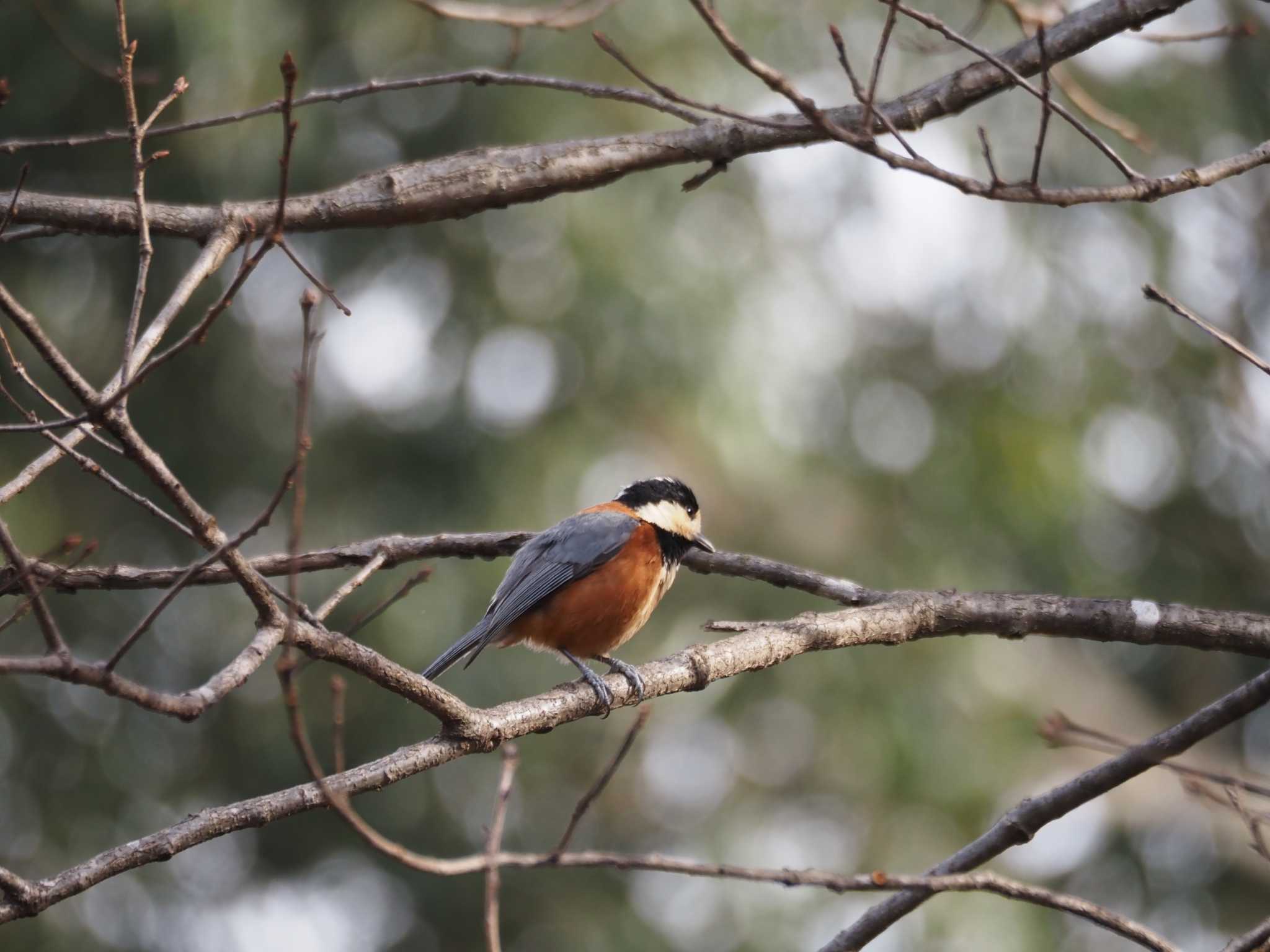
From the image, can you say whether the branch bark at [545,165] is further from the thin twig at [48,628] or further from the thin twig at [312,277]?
the thin twig at [48,628]

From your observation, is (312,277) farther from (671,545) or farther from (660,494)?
(660,494)

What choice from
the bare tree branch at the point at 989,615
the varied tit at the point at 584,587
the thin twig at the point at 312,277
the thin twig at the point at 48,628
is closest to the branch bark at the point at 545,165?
the thin twig at the point at 312,277

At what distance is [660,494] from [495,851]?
3367 millimetres

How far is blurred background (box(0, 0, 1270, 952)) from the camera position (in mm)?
10305

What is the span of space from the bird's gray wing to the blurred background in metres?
4.50

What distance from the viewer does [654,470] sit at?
1062 cm

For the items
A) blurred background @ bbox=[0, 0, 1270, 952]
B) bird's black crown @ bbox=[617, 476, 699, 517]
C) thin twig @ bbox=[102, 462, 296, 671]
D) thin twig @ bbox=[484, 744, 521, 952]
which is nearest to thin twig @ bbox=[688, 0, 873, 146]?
thin twig @ bbox=[102, 462, 296, 671]

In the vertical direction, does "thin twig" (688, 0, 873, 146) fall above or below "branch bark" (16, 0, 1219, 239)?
below

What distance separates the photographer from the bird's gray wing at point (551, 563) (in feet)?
16.1

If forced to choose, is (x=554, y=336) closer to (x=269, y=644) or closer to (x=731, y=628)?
(x=731, y=628)

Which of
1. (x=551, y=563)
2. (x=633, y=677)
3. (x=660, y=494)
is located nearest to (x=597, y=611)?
(x=551, y=563)

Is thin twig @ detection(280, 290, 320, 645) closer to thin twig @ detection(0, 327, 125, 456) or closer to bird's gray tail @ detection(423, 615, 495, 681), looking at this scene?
thin twig @ detection(0, 327, 125, 456)

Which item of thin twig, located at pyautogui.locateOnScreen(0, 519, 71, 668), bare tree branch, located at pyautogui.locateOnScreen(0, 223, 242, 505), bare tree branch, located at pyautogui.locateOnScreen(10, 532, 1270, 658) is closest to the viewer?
thin twig, located at pyautogui.locateOnScreen(0, 519, 71, 668)

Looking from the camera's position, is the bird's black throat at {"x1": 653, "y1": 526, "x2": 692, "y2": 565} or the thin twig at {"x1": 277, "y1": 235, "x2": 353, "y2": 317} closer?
the thin twig at {"x1": 277, "y1": 235, "x2": 353, "y2": 317}
